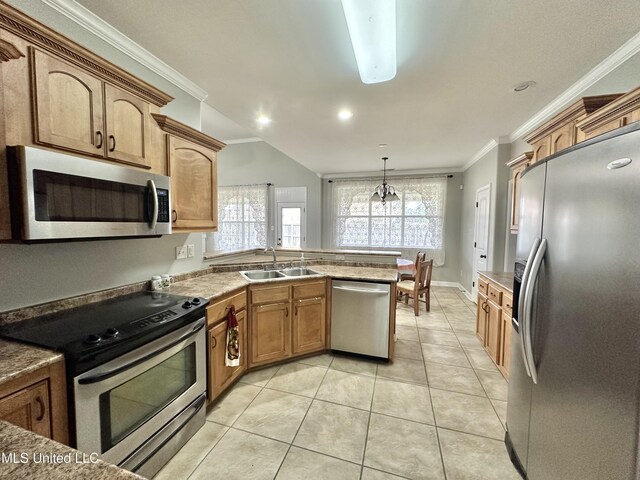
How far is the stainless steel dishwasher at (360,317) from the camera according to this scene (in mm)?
2652

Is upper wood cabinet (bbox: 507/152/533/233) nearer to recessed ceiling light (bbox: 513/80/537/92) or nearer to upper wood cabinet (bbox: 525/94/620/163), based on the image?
upper wood cabinet (bbox: 525/94/620/163)

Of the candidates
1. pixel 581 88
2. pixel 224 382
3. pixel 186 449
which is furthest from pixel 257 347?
pixel 581 88

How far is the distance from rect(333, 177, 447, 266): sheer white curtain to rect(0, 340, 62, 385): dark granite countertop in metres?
5.48

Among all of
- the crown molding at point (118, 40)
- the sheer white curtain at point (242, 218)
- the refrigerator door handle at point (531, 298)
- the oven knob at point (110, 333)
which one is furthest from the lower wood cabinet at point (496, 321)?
the sheer white curtain at point (242, 218)

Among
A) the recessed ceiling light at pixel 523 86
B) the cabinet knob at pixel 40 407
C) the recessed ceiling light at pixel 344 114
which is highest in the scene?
the recessed ceiling light at pixel 344 114

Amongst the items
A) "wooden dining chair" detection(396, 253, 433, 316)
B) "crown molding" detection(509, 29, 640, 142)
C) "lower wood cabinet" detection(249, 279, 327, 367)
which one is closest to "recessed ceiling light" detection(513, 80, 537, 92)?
"crown molding" detection(509, 29, 640, 142)

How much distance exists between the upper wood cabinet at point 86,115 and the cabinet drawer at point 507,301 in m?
3.01

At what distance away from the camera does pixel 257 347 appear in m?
2.49

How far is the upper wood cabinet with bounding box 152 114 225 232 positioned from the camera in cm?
198

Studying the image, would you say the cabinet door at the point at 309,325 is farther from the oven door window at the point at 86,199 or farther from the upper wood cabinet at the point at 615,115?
the upper wood cabinet at the point at 615,115

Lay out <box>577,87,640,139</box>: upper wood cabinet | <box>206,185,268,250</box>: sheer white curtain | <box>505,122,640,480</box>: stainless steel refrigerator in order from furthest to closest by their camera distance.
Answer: <box>206,185,268,250</box>: sheer white curtain, <box>577,87,640,139</box>: upper wood cabinet, <box>505,122,640,480</box>: stainless steel refrigerator

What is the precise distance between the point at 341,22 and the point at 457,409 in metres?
2.84

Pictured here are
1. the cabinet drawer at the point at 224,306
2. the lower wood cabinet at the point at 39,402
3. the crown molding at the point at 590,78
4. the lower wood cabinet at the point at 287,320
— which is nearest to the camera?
the lower wood cabinet at the point at 39,402

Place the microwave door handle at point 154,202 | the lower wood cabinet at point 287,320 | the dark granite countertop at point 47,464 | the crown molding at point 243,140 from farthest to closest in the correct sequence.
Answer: the crown molding at point 243,140, the lower wood cabinet at point 287,320, the microwave door handle at point 154,202, the dark granite countertop at point 47,464
